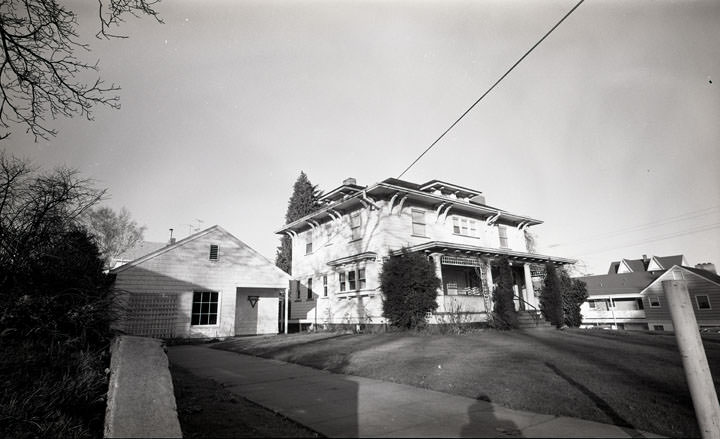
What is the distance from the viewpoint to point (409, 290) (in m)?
14.4

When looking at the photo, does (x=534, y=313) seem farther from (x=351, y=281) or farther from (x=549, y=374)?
(x=549, y=374)

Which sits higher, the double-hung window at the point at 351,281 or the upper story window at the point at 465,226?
the upper story window at the point at 465,226

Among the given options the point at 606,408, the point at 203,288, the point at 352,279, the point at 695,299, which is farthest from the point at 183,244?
the point at 695,299

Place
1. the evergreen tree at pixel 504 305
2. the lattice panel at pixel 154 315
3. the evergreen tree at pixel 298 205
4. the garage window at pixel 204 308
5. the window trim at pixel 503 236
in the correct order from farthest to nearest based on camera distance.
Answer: the evergreen tree at pixel 298 205, the window trim at pixel 503 236, the garage window at pixel 204 308, the evergreen tree at pixel 504 305, the lattice panel at pixel 154 315

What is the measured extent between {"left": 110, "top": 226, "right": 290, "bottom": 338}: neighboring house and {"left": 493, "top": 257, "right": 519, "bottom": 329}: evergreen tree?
409 inches

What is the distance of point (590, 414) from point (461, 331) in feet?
33.2

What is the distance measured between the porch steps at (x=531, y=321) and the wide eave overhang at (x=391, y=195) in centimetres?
581

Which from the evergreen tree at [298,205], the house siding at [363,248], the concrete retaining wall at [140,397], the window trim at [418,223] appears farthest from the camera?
the evergreen tree at [298,205]

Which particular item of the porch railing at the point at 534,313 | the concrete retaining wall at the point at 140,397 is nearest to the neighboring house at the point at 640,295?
the porch railing at the point at 534,313

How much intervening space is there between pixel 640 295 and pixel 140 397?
150 ft

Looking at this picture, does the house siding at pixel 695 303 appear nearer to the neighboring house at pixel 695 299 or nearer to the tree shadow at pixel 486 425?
the neighboring house at pixel 695 299

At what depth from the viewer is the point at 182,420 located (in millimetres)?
4000

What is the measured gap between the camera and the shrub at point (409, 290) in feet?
46.8

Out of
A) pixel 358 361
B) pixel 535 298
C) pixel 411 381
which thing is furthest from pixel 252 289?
pixel 535 298
